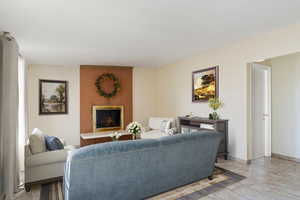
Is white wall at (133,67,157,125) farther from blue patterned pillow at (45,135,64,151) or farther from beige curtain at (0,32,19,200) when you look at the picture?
beige curtain at (0,32,19,200)

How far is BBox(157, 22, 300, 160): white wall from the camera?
325cm

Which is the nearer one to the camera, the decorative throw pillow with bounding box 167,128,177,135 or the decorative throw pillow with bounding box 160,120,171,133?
the decorative throw pillow with bounding box 167,128,177,135

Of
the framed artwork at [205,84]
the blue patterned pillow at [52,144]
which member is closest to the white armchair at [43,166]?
the blue patterned pillow at [52,144]

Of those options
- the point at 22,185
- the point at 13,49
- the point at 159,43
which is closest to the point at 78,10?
the point at 13,49

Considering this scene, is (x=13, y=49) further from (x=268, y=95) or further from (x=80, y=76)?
(x=268, y=95)

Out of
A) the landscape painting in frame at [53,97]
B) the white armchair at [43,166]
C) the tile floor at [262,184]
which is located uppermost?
the landscape painting in frame at [53,97]

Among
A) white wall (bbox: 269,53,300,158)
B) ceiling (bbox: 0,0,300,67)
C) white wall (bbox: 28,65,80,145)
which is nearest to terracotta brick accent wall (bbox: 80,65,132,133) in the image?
white wall (bbox: 28,65,80,145)

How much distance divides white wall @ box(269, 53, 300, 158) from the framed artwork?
1407 millimetres

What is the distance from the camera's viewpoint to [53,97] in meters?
5.68

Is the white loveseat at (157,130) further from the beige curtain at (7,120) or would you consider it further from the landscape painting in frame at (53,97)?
the beige curtain at (7,120)

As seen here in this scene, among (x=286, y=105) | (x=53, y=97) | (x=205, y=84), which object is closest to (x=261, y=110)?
(x=286, y=105)

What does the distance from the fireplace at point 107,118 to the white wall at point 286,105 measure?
4.54 metres

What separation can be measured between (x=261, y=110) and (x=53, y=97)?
594 centimetres

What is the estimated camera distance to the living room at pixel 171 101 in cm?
231
